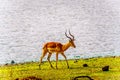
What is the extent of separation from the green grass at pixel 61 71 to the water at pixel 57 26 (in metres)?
0.11

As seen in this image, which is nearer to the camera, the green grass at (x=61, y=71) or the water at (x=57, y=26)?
the green grass at (x=61, y=71)

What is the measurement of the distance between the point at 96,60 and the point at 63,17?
749 mm

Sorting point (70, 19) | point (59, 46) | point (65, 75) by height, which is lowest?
point (65, 75)

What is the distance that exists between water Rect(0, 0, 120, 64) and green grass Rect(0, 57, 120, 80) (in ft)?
0.37

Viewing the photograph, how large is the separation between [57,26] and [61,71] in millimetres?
694

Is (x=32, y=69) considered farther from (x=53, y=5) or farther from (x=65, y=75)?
(x=53, y=5)

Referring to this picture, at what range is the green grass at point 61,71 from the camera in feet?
16.2

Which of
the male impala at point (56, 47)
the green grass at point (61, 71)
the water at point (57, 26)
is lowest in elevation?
the green grass at point (61, 71)

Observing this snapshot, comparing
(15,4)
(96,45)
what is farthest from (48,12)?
(96,45)

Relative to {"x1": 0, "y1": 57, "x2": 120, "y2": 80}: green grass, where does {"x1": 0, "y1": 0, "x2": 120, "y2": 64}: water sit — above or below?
above

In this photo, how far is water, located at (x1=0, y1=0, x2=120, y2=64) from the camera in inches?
205

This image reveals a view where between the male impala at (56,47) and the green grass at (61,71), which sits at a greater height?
the male impala at (56,47)

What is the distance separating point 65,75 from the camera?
496 cm

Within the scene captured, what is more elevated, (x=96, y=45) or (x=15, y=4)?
(x=15, y=4)
